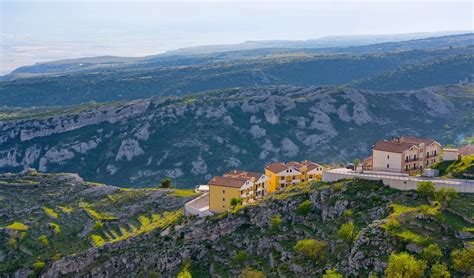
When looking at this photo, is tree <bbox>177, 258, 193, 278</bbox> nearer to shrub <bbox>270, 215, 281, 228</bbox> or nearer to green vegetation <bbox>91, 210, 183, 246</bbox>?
shrub <bbox>270, 215, 281, 228</bbox>

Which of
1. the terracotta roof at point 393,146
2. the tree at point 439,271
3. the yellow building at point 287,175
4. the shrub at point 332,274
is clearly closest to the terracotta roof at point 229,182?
the yellow building at point 287,175

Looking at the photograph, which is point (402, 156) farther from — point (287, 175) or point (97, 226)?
point (97, 226)

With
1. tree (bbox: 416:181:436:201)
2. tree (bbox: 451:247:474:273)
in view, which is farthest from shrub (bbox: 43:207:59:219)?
tree (bbox: 451:247:474:273)

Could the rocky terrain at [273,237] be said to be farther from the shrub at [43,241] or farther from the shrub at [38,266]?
the shrub at [43,241]

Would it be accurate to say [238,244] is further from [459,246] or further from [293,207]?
[459,246]

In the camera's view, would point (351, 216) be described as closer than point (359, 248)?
No

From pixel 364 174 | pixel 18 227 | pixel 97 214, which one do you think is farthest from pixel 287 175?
pixel 18 227

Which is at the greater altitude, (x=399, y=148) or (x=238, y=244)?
(x=399, y=148)

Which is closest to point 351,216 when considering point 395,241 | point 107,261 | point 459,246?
point 395,241
